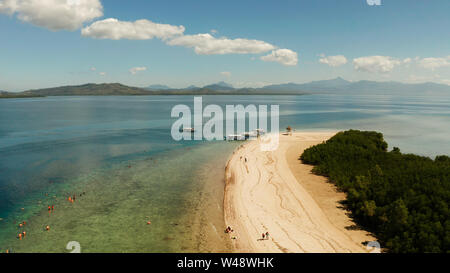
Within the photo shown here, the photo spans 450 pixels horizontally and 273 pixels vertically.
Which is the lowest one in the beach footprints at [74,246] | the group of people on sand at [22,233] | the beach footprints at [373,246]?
the beach footprints at [74,246]

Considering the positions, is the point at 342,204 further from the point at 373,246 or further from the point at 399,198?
the point at 373,246

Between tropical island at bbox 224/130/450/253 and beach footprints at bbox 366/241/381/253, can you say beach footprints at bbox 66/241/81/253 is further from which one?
beach footprints at bbox 366/241/381/253

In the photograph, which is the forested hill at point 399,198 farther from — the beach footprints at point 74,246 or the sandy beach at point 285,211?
the beach footprints at point 74,246

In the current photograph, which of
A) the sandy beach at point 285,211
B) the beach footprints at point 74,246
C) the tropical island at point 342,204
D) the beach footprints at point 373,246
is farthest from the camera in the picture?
the sandy beach at point 285,211

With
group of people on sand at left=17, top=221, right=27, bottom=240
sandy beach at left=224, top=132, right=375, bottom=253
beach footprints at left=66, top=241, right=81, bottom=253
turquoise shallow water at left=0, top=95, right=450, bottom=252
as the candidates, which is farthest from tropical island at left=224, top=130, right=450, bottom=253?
group of people on sand at left=17, top=221, right=27, bottom=240

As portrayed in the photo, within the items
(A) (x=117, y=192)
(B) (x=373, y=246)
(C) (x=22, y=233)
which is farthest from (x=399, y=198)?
(C) (x=22, y=233)

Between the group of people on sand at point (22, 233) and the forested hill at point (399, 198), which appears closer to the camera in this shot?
the forested hill at point (399, 198)

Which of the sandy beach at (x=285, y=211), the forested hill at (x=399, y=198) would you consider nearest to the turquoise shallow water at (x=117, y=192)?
the sandy beach at (x=285, y=211)
